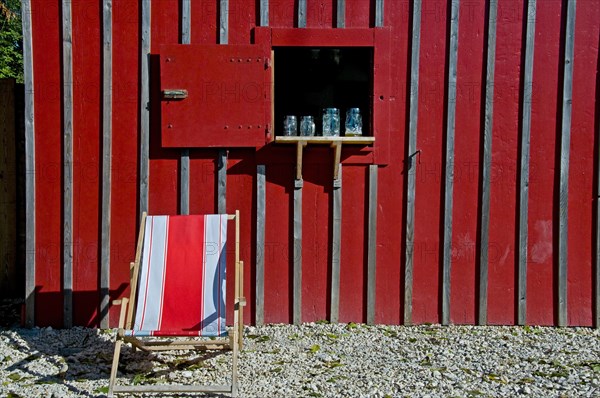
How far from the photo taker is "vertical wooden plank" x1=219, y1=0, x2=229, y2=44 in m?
4.39

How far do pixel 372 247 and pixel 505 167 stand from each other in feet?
4.16

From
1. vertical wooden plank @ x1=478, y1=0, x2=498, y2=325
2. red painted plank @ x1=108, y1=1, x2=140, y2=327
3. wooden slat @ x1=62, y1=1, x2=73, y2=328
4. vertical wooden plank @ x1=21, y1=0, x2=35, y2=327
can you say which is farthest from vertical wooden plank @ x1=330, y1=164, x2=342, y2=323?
vertical wooden plank @ x1=21, y1=0, x2=35, y2=327

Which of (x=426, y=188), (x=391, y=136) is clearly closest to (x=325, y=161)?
(x=391, y=136)

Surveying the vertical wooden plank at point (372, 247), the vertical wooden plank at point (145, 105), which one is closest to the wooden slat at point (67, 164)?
the vertical wooden plank at point (145, 105)

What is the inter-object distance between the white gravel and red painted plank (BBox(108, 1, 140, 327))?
554mm

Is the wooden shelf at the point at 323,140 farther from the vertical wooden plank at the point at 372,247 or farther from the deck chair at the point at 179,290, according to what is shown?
the deck chair at the point at 179,290

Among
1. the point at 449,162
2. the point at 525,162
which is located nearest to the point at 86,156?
the point at 449,162

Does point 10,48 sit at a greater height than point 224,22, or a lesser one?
greater

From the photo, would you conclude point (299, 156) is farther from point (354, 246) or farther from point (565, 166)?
point (565, 166)

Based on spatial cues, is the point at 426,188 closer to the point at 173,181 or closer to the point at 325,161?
the point at 325,161

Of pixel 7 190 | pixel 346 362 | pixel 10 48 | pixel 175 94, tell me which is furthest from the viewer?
pixel 10 48

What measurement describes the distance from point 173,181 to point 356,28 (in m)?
1.91

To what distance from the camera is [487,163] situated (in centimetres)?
450

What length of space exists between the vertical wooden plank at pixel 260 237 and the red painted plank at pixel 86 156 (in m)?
1.30
